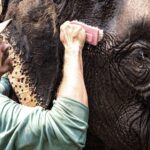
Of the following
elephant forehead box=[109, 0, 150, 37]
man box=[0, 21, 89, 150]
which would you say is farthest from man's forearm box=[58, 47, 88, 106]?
elephant forehead box=[109, 0, 150, 37]

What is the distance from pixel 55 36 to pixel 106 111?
0.73 ft

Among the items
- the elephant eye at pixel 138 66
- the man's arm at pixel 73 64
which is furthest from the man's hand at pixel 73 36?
the elephant eye at pixel 138 66

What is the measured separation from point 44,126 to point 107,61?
0.79 ft

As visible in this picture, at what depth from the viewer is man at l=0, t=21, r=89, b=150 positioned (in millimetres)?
1718

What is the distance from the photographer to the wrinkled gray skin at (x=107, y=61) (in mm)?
1815

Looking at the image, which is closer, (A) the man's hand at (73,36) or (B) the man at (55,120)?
(B) the man at (55,120)

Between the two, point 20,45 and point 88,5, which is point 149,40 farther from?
point 20,45

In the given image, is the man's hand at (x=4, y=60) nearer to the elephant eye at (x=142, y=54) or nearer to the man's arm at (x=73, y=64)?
the man's arm at (x=73, y=64)

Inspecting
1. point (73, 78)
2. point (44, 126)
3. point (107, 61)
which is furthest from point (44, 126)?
point (107, 61)

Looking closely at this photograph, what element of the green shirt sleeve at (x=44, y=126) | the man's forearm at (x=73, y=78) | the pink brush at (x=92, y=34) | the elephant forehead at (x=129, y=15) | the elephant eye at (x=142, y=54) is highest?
the elephant forehead at (x=129, y=15)

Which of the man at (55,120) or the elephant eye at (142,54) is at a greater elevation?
the elephant eye at (142,54)

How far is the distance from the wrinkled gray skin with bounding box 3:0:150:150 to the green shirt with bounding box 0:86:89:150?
138 millimetres

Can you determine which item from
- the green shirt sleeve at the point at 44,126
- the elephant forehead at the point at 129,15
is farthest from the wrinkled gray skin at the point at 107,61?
the green shirt sleeve at the point at 44,126

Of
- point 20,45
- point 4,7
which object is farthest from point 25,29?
point 4,7
